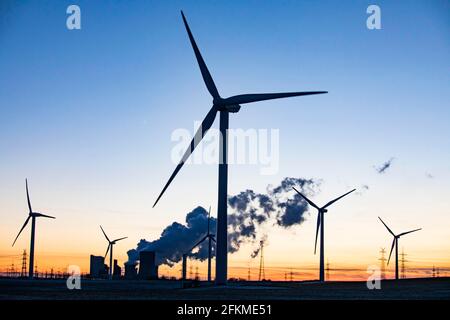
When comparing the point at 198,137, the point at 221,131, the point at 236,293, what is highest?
the point at 221,131

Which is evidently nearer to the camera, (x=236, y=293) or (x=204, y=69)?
(x=236, y=293)

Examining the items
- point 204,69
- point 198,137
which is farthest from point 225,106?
point 204,69

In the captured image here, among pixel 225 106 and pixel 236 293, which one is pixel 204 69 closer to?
pixel 225 106

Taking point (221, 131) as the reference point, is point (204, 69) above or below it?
above

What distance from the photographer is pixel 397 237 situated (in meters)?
170

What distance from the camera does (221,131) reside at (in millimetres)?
101500

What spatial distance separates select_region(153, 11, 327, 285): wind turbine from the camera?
9425 cm

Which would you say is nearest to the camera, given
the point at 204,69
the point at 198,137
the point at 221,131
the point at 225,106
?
the point at 198,137

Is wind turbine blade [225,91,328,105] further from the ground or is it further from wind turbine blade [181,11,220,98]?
the ground

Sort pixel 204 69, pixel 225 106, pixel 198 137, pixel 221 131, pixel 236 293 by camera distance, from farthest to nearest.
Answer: pixel 204 69, pixel 225 106, pixel 221 131, pixel 198 137, pixel 236 293
